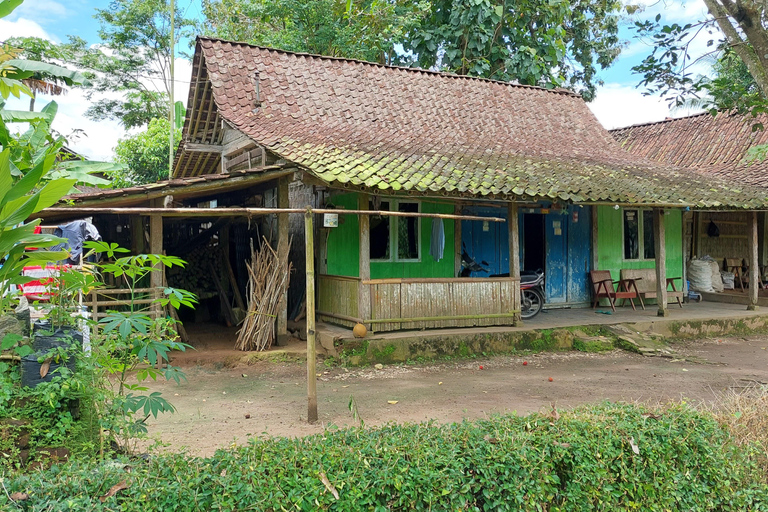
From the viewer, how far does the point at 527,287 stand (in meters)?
11.5

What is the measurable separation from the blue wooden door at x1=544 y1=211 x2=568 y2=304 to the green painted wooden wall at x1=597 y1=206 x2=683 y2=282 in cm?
92

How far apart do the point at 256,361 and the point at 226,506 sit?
596 cm

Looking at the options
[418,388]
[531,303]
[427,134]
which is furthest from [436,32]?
[418,388]

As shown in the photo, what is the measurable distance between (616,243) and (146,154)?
17.3 metres

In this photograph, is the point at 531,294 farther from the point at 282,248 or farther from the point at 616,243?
the point at 282,248

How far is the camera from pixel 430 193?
920 cm

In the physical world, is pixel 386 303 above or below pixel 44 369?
below

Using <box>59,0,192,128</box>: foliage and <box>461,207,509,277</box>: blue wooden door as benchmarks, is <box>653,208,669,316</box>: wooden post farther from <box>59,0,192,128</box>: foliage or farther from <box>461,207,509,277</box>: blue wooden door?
<box>59,0,192,128</box>: foliage

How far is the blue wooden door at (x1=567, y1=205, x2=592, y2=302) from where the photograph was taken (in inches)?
520

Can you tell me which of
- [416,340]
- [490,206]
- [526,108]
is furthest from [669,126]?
[416,340]

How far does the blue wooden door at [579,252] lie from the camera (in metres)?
13.2

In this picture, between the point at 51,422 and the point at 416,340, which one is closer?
the point at 51,422

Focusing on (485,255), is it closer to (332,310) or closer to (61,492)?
(332,310)

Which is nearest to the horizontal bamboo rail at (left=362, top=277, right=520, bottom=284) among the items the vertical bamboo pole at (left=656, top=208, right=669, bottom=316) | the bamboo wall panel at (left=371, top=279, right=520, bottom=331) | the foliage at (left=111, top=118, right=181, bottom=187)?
the bamboo wall panel at (left=371, top=279, right=520, bottom=331)
